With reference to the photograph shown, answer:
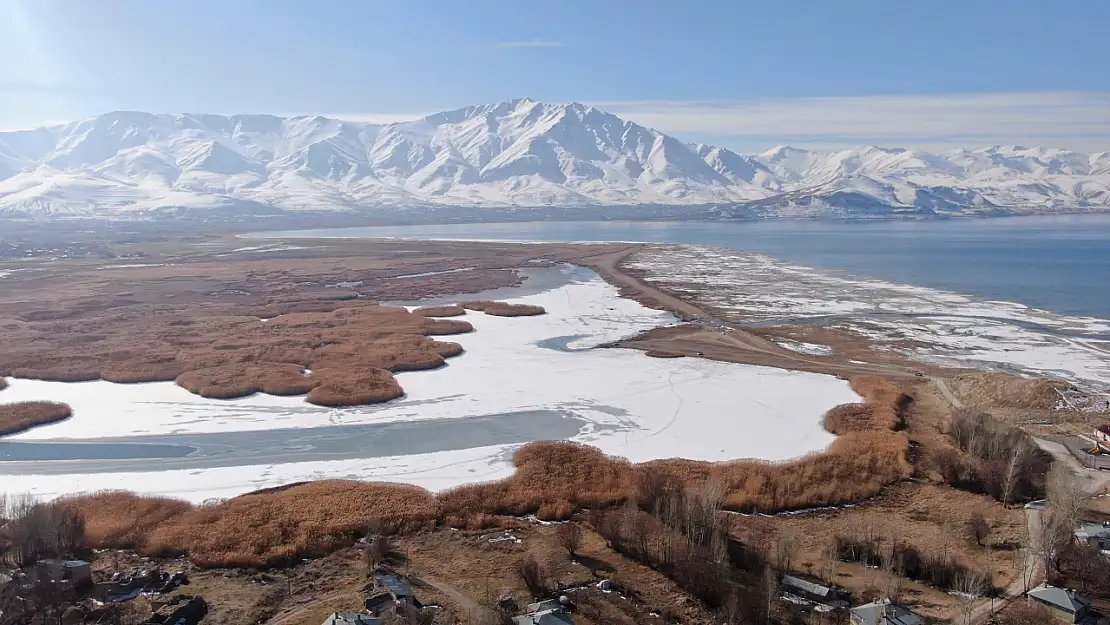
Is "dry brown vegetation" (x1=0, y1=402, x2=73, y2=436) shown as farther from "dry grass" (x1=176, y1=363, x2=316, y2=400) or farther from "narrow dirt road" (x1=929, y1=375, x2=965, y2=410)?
"narrow dirt road" (x1=929, y1=375, x2=965, y2=410)

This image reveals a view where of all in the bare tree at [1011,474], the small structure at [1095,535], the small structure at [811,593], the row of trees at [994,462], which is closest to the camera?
the small structure at [811,593]

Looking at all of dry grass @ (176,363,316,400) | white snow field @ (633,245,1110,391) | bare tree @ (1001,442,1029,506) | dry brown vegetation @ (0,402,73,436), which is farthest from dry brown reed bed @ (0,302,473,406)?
white snow field @ (633,245,1110,391)

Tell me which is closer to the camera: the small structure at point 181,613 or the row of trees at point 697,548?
the small structure at point 181,613

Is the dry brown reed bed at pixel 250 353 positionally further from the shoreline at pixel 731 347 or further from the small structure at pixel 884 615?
the small structure at pixel 884 615

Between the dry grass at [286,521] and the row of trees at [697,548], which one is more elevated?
the row of trees at [697,548]

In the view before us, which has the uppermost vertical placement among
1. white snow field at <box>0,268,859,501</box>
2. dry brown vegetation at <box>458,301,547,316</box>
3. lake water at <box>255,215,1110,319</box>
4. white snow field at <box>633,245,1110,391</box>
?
lake water at <box>255,215,1110,319</box>

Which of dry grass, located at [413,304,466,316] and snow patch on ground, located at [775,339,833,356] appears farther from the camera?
dry grass, located at [413,304,466,316]

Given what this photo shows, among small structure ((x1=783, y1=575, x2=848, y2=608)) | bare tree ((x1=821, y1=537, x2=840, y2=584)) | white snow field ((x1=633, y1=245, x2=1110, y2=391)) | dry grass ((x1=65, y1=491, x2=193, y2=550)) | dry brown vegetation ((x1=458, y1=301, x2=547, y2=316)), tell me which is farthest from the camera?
dry brown vegetation ((x1=458, y1=301, x2=547, y2=316))

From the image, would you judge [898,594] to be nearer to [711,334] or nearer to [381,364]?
[381,364]

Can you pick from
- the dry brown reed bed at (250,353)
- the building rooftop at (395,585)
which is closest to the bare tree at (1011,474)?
the building rooftop at (395,585)
